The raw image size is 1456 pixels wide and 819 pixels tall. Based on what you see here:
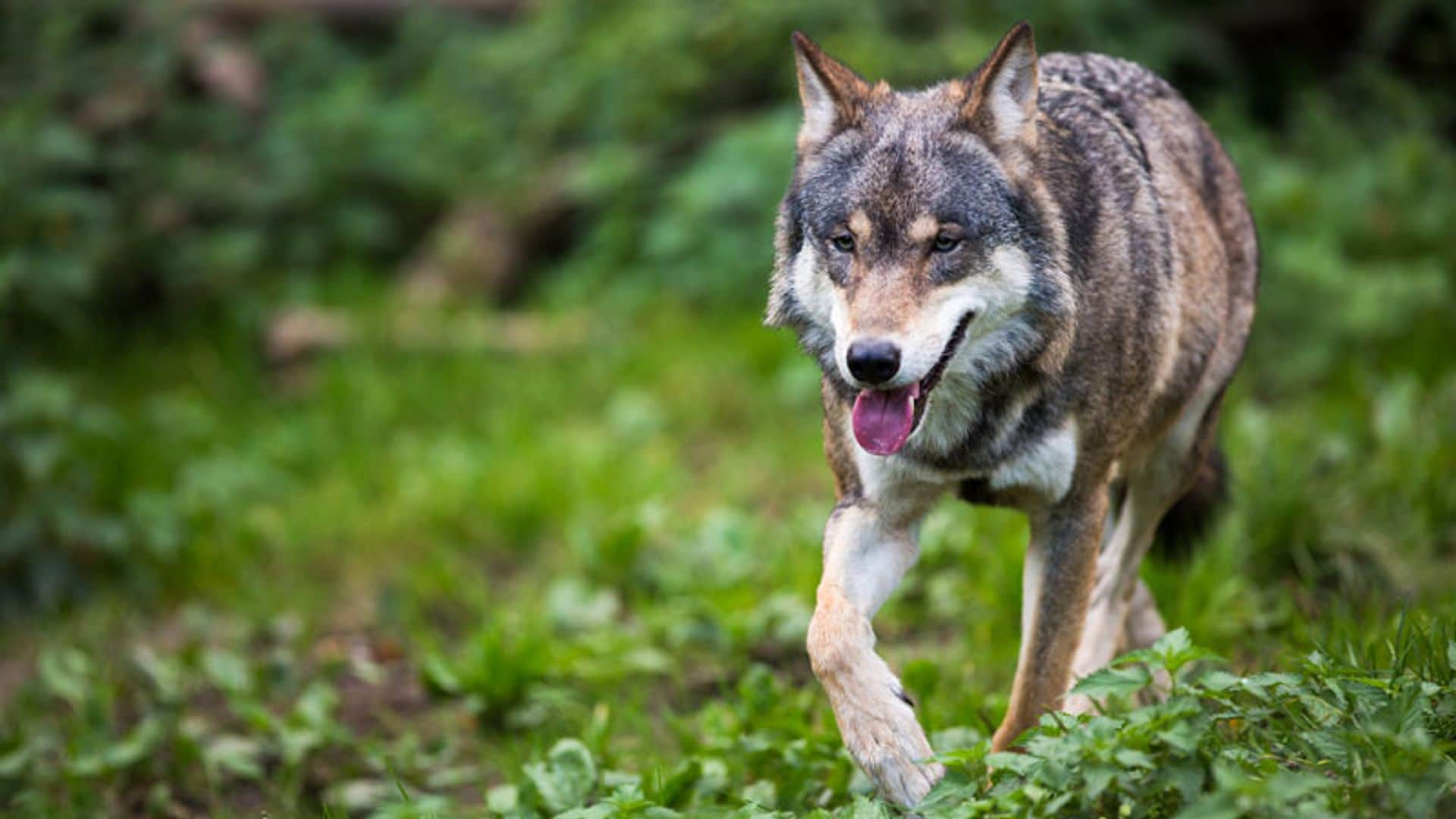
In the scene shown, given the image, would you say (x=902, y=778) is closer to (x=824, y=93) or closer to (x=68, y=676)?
(x=824, y=93)

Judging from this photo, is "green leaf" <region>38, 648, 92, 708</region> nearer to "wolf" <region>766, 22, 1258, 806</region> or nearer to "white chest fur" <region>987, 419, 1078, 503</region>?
"wolf" <region>766, 22, 1258, 806</region>

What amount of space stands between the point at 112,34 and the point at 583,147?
3.15m

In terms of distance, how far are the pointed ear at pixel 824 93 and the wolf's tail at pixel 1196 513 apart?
1927 millimetres

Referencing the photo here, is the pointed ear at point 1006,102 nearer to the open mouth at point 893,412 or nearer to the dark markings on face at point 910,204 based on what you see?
the dark markings on face at point 910,204

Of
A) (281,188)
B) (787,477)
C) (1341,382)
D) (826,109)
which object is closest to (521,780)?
(826,109)

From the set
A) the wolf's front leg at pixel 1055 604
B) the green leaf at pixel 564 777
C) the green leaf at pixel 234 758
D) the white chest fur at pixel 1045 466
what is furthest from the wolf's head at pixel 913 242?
the green leaf at pixel 234 758

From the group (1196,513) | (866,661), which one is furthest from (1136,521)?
(866,661)

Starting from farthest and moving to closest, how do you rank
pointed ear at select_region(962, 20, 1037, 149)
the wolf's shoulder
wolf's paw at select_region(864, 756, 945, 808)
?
the wolf's shoulder → pointed ear at select_region(962, 20, 1037, 149) → wolf's paw at select_region(864, 756, 945, 808)

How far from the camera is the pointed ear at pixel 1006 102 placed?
3.53m

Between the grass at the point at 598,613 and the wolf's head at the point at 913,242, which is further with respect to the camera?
the wolf's head at the point at 913,242

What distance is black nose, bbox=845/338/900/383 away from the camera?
10.5 ft

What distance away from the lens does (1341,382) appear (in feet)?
22.6

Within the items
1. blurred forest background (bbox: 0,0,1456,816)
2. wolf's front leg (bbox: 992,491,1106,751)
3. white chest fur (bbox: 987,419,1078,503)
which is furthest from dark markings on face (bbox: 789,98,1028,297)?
blurred forest background (bbox: 0,0,1456,816)

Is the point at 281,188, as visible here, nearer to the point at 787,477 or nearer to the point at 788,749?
the point at 787,477
